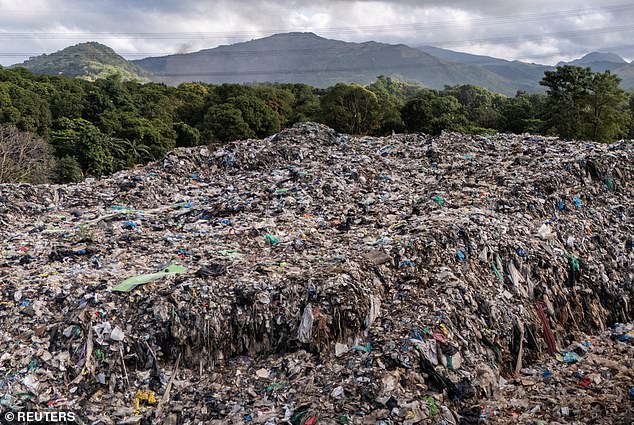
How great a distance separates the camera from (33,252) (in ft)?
18.3

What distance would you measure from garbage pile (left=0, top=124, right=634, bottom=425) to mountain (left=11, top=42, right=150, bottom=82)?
75.2 meters

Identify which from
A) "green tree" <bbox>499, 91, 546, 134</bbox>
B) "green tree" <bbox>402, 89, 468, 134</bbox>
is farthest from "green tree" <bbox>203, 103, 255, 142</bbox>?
"green tree" <bbox>499, 91, 546, 134</bbox>

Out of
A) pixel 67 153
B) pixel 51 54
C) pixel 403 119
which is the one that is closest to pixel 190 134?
pixel 67 153

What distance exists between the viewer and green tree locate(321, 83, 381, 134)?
67.4ft

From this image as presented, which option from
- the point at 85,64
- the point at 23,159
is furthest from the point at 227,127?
the point at 85,64

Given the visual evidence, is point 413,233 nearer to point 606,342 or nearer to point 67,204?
point 606,342

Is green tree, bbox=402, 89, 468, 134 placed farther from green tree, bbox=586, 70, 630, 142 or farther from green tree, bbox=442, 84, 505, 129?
green tree, bbox=442, 84, 505, 129

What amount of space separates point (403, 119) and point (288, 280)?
60.0 ft

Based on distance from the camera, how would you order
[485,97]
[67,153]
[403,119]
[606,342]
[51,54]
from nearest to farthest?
[606,342]
[67,153]
[403,119]
[485,97]
[51,54]

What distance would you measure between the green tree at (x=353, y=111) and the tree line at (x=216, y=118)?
1.8 inches

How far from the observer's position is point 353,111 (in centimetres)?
2055

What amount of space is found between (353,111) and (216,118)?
22.9ft

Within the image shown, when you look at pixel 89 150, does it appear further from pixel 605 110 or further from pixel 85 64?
pixel 85 64

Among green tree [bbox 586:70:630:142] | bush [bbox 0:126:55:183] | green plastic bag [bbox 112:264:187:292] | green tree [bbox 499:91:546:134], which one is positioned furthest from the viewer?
green tree [bbox 499:91:546:134]
